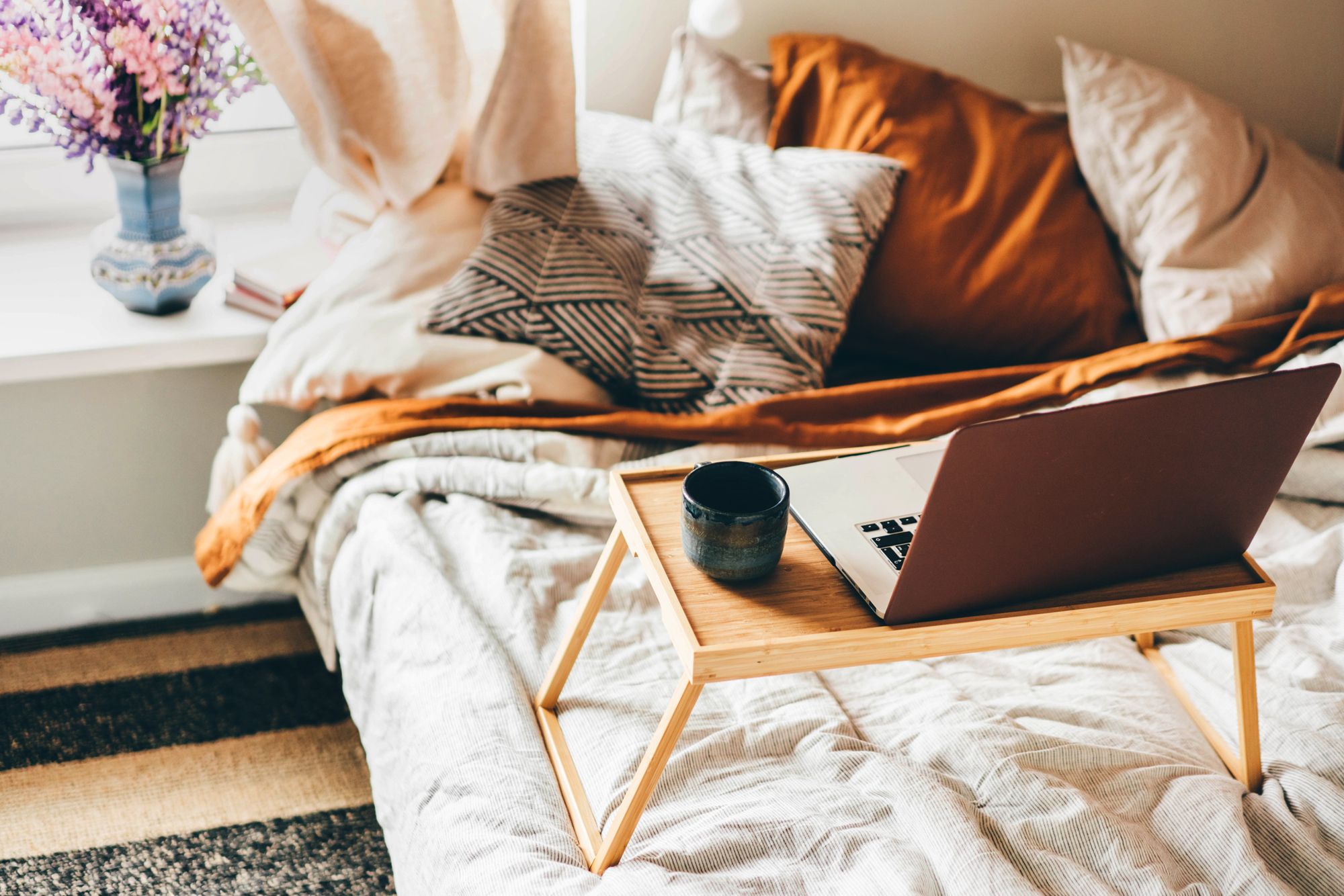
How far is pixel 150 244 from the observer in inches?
57.7

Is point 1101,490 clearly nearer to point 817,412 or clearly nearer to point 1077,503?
point 1077,503

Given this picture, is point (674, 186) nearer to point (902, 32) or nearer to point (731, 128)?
point (731, 128)

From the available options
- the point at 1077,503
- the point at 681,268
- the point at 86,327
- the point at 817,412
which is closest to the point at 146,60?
the point at 86,327

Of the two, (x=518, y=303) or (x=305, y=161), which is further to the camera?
(x=305, y=161)

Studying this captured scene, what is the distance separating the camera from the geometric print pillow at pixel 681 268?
1.38 m

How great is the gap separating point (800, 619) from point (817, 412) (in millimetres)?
634

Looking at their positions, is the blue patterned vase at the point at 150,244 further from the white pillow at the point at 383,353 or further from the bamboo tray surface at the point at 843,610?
the bamboo tray surface at the point at 843,610

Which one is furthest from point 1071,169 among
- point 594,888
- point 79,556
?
point 79,556

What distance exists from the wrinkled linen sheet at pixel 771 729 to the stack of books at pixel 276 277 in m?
0.34

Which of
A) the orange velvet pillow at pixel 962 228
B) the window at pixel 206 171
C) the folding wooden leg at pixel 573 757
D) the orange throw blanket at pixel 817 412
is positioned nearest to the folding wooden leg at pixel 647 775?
the folding wooden leg at pixel 573 757

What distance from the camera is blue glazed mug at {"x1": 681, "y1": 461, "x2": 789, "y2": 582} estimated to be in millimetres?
775

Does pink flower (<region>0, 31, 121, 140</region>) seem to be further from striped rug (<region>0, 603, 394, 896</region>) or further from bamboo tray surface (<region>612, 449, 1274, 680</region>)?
bamboo tray surface (<region>612, 449, 1274, 680</region>)

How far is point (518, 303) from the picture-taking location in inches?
53.9

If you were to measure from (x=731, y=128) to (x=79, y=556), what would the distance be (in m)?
1.15
